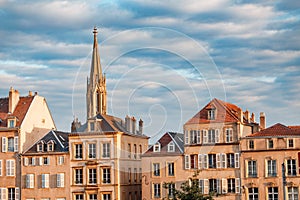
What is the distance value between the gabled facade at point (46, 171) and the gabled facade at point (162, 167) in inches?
396

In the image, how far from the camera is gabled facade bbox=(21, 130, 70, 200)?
273 ft

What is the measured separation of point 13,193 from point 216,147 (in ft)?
88.8

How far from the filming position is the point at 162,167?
80312 mm

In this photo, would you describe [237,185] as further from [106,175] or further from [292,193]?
[106,175]

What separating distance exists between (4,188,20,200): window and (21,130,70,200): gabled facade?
3.45ft

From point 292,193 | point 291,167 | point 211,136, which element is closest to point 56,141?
point 211,136

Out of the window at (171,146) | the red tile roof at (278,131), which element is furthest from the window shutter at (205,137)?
the red tile roof at (278,131)

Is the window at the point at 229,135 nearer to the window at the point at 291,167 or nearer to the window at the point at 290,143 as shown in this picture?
the window at the point at 290,143

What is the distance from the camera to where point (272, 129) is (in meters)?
76.1

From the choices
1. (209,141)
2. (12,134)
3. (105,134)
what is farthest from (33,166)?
(209,141)

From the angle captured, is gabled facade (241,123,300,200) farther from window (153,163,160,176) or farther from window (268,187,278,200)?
window (153,163,160,176)

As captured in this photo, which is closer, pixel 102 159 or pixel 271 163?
pixel 271 163

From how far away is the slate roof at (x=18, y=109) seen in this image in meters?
86.4

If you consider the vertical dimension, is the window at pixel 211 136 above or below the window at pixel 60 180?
above
